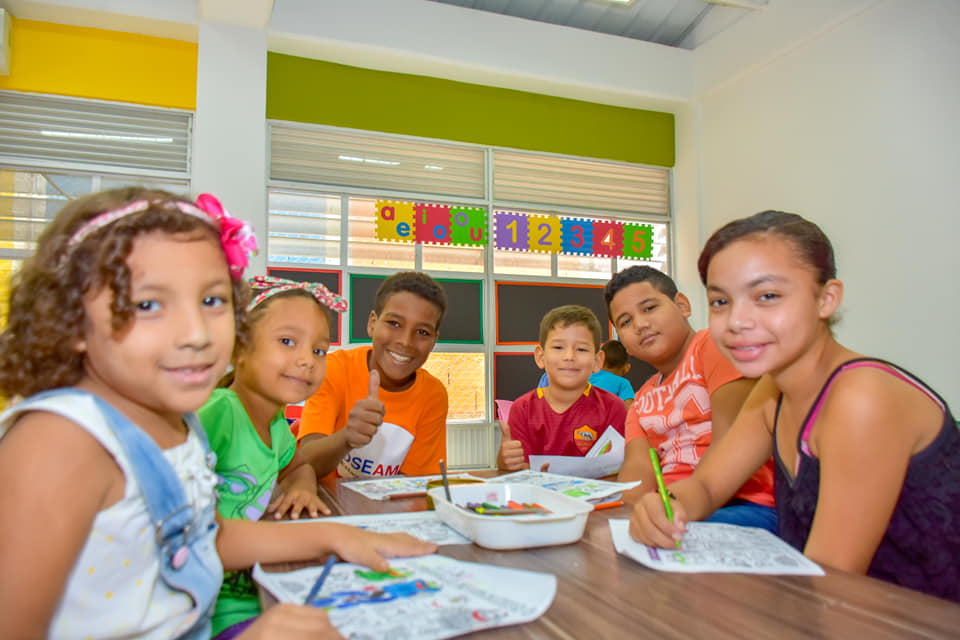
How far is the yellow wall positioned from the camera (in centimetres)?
345

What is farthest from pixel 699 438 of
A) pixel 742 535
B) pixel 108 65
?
pixel 108 65

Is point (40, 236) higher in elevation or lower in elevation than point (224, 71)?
lower

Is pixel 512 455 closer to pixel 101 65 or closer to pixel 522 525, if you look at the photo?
pixel 522 525

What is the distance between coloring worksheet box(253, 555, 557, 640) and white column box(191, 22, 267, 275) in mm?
3137

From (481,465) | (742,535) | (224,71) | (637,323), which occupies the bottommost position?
(481,465)

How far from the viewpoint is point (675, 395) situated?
169cm

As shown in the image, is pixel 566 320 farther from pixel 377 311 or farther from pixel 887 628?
pixel 887 628

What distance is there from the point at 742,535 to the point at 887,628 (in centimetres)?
35

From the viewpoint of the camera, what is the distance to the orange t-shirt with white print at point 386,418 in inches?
79.7

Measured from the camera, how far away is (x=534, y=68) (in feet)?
14.4

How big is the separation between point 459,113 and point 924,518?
406cm

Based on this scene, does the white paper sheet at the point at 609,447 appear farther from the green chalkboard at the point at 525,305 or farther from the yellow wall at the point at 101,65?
the yellow wall at the point at 101,65

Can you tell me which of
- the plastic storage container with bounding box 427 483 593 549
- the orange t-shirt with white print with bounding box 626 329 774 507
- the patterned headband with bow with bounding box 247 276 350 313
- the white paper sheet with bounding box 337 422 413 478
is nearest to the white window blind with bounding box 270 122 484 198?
the white paper sheet with bounding box 337 422 413 478

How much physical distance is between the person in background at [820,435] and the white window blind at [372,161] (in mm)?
3399
